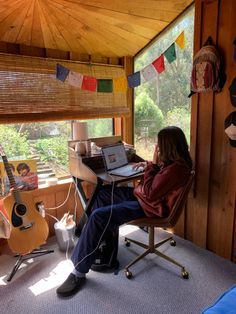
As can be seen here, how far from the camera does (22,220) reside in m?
2.12

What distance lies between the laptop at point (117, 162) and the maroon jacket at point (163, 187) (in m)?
0.26

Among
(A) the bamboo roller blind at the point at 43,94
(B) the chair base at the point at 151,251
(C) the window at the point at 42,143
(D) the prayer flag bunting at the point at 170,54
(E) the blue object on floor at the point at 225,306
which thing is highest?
(D) the prayer flag bunting at the point at 170,54

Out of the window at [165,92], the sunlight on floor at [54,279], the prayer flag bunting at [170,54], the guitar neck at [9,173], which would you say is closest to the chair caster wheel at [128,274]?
the sunlight on floor at [54,279]

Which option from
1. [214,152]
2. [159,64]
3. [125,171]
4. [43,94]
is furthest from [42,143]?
[214,152]

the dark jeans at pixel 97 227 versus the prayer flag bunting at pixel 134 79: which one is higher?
the prayer flag bunting at pixel 134 79

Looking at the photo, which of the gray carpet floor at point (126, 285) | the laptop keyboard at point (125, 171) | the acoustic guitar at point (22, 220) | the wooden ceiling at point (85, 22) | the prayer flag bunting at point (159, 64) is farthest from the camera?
the prayer flag bunting at point (159, 64)

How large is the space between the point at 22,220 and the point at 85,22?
169cm

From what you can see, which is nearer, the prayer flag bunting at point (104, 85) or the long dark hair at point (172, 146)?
the long dark hair at point (172, 146)

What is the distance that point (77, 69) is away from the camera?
2.60 meters

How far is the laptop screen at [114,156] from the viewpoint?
7.63ft

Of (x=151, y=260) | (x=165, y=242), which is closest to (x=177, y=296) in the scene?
(x=151, y=260)

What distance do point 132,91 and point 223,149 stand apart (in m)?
1.35

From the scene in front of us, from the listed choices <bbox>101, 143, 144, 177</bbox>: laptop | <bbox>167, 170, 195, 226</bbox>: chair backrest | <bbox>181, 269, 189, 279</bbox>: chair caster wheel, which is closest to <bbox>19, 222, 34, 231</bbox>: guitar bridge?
<bbox>101, 143, 144, 177</bbox>: laptop

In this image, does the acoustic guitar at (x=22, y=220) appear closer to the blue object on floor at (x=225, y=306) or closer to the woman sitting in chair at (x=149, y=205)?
the woman sitting in chair at (x=149, y=205)
